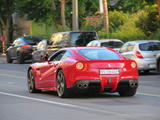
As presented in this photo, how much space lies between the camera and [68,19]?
63594 millimetres

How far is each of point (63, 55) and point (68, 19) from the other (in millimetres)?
46420

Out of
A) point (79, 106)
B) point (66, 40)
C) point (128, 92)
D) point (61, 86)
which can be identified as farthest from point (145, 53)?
point (79, 106)

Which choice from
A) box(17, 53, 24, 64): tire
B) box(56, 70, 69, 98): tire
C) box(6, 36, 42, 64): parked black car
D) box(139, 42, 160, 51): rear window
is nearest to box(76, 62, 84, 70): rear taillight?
box(56, 70, 69, 98): tire

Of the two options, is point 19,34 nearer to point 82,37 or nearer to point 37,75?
point 82,37

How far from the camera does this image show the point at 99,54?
17.0 meters

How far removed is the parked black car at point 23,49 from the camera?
40.6 m

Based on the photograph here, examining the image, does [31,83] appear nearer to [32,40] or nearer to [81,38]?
[81,38]

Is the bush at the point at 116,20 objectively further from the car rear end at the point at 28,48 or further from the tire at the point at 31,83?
the tire at the point at 31,83

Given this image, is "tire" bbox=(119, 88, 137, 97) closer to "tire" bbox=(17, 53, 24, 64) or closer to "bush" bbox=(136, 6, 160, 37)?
"bush" bbox=(136, 6, 160, 37)

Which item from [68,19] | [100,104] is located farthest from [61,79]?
[68,19]

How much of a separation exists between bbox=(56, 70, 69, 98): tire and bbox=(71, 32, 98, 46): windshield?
628 inches

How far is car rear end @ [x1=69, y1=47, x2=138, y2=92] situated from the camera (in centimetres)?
1616

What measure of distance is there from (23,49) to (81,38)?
756 cm

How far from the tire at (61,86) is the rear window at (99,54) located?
0.74 m
